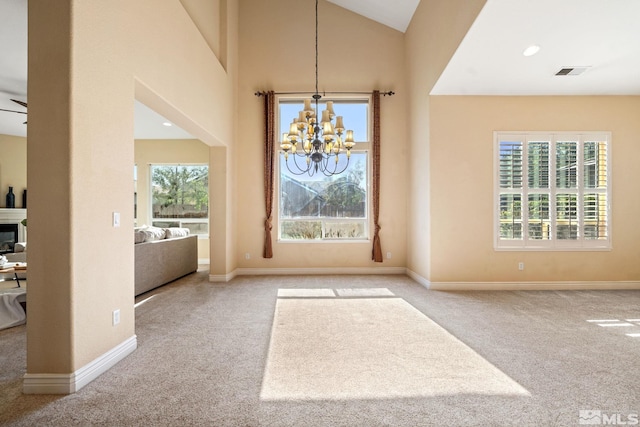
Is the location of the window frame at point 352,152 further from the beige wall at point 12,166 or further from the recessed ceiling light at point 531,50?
the beige wall at point 12,166

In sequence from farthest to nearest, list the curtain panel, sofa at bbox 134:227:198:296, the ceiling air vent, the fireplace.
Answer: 1. the fireplace
2. the curtain panel
3. sofa at bbox 134:227:198:296
4. the ceiling air vent

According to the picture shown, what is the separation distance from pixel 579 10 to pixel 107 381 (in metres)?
5.18

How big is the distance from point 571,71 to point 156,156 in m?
9.02

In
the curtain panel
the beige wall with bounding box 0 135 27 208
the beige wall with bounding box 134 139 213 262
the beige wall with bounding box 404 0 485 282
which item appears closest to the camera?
the beige wall with bounding box 404 0 485 282

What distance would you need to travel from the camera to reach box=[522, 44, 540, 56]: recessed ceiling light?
391 cm

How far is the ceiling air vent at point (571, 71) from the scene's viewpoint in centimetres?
442

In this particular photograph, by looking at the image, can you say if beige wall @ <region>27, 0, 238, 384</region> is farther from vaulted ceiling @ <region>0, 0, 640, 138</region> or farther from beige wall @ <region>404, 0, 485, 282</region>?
beige wall @ <region>404, 0, 485, 282</region>

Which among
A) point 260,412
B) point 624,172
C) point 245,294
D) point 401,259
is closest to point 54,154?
point 260,412

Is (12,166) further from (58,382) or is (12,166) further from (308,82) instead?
(58,382)

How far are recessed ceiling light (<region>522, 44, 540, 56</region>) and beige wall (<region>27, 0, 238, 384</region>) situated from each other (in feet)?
13.8

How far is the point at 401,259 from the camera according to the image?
21.6 ft

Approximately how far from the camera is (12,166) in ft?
28.6

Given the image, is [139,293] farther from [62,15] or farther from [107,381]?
[62,15]

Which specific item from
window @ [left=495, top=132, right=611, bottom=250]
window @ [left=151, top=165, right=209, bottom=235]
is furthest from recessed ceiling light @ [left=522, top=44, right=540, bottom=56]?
window @ [left=151, top=165, right=209, bottom=235]
